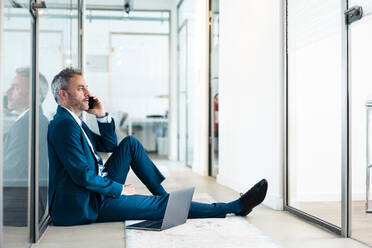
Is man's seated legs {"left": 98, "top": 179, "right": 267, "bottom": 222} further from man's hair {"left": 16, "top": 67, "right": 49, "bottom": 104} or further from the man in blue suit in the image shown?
man's hair {"left": 16, "top": 67, "right": 49, "bottom": 104}

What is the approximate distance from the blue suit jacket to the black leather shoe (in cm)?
79

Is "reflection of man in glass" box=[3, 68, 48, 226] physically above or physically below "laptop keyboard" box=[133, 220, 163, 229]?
above

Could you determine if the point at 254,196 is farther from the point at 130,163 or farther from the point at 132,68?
the point at 132,68

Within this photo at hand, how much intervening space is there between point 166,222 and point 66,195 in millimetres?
583

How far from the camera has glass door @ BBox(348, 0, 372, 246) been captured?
3.06m

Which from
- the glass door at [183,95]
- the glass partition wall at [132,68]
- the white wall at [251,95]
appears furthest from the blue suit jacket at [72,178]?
the glass partition wall at [132,68]

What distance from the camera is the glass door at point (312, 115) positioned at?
3.07m

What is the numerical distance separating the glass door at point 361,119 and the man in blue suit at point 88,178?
3.00 feet

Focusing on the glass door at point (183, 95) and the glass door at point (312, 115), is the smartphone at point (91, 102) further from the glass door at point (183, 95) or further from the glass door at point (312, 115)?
the glass door at point (183, 95)

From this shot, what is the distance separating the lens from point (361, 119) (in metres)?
3.23

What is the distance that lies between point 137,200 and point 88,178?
14.0 inches

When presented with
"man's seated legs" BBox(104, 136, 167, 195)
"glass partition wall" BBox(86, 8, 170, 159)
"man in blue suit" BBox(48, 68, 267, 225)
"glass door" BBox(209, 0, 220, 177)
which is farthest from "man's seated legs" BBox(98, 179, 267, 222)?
"glass partition wall" BBox(86, 8, 170, 159)

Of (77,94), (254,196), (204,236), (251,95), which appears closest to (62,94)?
(77,94)

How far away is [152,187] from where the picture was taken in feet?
9.49
